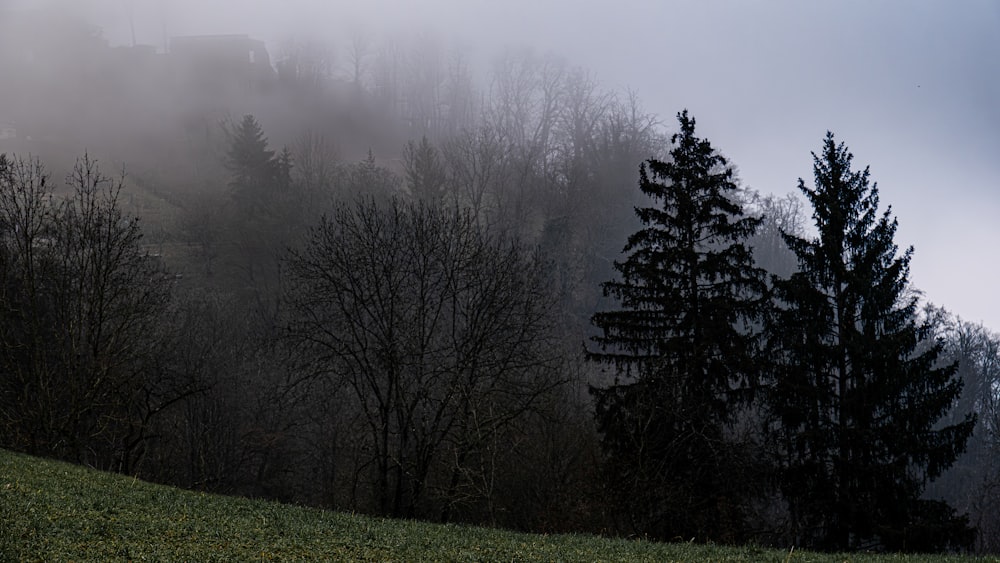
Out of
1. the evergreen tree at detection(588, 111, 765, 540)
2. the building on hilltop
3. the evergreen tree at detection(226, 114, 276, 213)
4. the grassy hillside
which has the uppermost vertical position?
the building on hilltop

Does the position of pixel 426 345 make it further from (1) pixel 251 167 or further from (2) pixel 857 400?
(1) pixel 251 167

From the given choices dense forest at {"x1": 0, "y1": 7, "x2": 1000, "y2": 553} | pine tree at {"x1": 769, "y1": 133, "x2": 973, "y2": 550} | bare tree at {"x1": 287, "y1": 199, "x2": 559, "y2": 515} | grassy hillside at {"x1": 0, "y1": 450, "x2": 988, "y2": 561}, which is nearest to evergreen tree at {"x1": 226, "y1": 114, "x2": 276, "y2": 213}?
dense forest at {"x1": 0, "y1": 7, "x2": 1000, "y2": 553}

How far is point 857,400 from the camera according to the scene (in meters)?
23.6

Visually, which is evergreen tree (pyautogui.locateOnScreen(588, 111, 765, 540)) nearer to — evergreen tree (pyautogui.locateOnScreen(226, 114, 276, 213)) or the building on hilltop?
evergreen tree (pyautogui.locateOnScreen(226, 114, 276, 213))

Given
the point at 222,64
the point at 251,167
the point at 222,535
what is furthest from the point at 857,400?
the point at 222,64

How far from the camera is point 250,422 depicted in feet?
135

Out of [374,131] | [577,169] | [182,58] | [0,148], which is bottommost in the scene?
[577,169]

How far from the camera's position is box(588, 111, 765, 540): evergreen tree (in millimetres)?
22641

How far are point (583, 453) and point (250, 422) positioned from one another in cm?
2056

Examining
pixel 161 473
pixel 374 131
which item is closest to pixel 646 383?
pixel 161 473

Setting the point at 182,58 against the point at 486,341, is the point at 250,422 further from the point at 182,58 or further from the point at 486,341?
the point at 182,58

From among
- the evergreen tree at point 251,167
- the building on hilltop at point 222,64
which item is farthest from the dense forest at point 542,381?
the building on hilltop at point 222,64

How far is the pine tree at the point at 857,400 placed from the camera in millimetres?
22562

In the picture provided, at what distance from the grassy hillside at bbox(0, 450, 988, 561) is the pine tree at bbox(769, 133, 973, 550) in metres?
12.8
